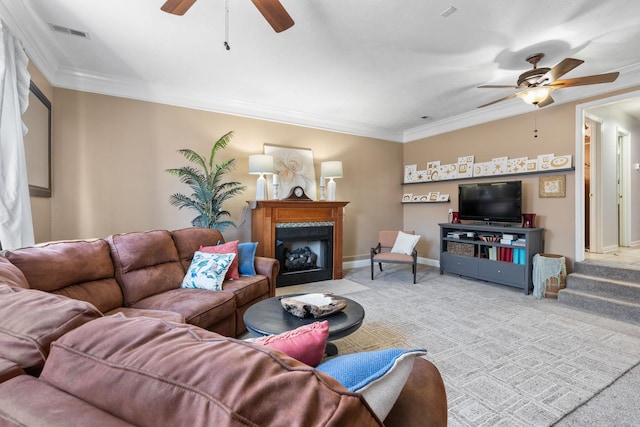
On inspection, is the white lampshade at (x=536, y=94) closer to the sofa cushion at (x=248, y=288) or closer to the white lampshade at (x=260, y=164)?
the white lampshade at (x=260, y=164)

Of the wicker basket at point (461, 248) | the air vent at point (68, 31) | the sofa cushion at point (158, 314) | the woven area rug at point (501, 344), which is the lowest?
the woven area rug at point (501, 344)

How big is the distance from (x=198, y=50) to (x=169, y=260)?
2148mm

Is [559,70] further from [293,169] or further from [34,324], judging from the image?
[34,324]

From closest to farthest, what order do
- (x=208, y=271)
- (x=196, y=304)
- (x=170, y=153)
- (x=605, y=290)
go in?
(x=196, y=304) → (x=208, y=271) → (x=605, y=290) → (x=170, y=153)

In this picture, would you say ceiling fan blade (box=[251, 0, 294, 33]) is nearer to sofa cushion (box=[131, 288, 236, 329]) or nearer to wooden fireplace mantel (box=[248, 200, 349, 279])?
sofa cushion (box=[131, 288, 236, 329])

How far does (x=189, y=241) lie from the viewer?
3057mm

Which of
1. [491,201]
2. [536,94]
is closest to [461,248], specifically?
[491,201]

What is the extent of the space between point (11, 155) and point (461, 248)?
534 cm

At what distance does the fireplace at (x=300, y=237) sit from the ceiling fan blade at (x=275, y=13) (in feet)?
8.37

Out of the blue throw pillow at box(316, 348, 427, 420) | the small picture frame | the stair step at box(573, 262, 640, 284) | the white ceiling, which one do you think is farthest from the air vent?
the stair step at box(573, 262, 640, 284)

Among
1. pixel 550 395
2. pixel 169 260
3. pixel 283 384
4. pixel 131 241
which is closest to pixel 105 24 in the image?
pixel 131 241

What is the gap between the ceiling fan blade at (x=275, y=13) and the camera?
1.82m

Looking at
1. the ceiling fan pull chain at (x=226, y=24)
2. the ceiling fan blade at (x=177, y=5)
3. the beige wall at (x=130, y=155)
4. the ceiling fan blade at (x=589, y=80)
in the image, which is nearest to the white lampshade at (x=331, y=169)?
the beige wall at (x=130, y=155)

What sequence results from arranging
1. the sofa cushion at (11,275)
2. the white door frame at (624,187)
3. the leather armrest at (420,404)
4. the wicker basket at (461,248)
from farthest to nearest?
the white door frame at (624,187) < the wicker basket at (461,248) < the sofa cushion at (11,275) < the leather armrest at (420,404)
